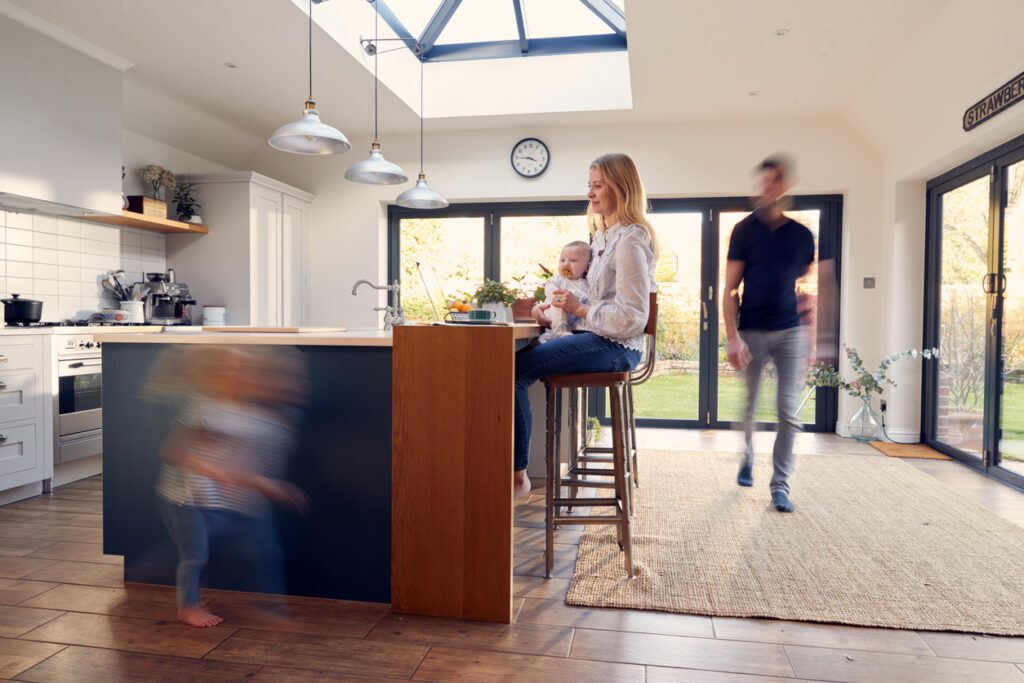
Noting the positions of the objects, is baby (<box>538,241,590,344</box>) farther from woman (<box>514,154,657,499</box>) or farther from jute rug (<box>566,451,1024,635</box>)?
jute rug (<box>566,451,1024,635</box>)

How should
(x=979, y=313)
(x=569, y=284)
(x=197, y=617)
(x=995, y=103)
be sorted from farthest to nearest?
(x=979, y=313) → (x=995, y=103) → (x=569, y=284) → (x=197, y=617)

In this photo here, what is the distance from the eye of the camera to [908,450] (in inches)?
180

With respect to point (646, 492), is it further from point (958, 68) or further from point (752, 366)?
point (958, 68)

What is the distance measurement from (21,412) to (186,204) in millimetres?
2095

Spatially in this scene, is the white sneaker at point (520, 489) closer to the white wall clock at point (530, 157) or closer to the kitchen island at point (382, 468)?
the kitchen island at point (382, 468)

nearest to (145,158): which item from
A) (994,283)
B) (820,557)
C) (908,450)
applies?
(820,557)

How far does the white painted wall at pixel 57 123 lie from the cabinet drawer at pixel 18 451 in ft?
3.82

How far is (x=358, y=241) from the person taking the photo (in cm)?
575

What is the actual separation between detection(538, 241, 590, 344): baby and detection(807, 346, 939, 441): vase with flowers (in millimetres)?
3415

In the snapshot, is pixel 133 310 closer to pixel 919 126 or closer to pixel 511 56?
pixel 511 56

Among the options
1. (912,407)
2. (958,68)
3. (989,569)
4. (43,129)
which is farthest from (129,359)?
(912,407)

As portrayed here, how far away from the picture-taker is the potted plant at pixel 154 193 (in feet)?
14.6

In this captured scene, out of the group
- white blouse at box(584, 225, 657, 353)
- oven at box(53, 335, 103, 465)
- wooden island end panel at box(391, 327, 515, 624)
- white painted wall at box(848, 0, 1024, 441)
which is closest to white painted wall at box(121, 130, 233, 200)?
oven at box(53, 335, 103, 465)

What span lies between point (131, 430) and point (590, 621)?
151 centimetres
